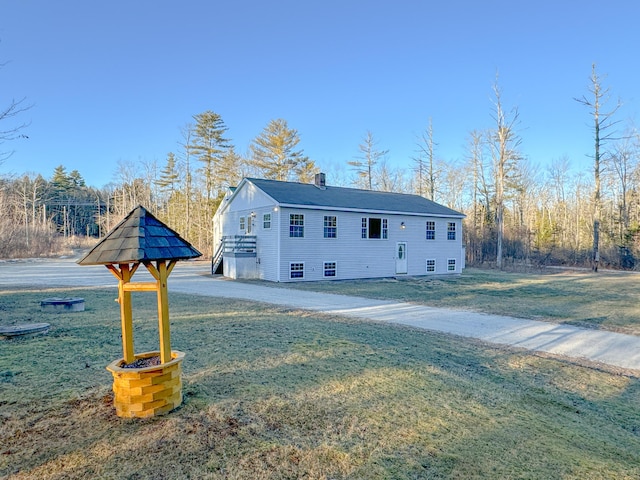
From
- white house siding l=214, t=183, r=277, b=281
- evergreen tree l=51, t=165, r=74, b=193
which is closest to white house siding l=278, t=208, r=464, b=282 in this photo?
white house siding l=214, t=183, r=277, b=281

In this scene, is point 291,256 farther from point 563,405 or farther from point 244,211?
point 563,405

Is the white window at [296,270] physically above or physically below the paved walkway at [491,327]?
above

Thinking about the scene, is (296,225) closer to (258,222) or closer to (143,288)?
(258,222)

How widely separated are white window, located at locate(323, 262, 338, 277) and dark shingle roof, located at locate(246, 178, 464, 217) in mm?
2696

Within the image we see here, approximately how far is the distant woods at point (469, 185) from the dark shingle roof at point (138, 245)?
86.7ft

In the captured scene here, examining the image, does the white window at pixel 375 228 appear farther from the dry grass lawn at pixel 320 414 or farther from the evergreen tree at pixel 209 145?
the evergreen tree at pixel 209 145

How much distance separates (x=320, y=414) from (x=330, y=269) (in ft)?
47.4

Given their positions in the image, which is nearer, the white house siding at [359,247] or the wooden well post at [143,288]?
the wooden well post at [143,288]

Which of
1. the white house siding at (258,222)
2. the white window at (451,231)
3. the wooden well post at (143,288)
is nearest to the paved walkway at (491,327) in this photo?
→ the white house siding at (258,222)

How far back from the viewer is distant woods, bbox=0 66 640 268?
89.8 ft

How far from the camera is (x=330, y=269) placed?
58.4 feet

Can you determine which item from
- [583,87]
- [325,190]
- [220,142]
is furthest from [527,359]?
[220,142]

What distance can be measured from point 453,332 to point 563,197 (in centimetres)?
4210

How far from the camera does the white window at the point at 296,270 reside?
16656mm
